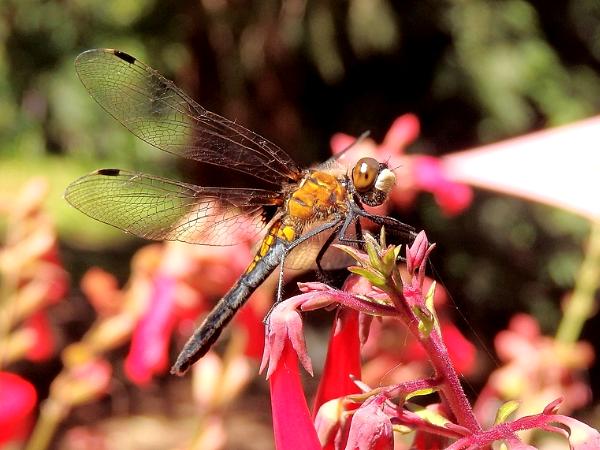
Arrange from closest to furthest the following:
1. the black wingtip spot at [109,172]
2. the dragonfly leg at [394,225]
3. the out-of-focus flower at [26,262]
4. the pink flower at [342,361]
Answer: the pink flower at [342,361]
the dragonfly leg at [394,225]
the black wingtip spot at [109,172]
the out-of-focus flower at [26,262]

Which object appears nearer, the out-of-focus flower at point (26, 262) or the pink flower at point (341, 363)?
the pink flower at point (341, 363)

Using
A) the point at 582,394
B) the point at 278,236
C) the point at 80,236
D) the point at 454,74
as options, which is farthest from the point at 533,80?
the point at 80,236

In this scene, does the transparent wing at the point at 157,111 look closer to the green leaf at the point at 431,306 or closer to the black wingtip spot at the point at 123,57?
the black wingtip spot at the point at 123,57

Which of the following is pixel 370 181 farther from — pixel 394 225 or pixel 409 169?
pixel 409 169

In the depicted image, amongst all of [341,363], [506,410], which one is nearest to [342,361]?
[341,363]

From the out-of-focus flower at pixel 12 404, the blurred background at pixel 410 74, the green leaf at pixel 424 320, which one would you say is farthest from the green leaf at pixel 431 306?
the blurred background at pixel 410 74

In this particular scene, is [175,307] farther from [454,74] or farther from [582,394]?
[454,74]
